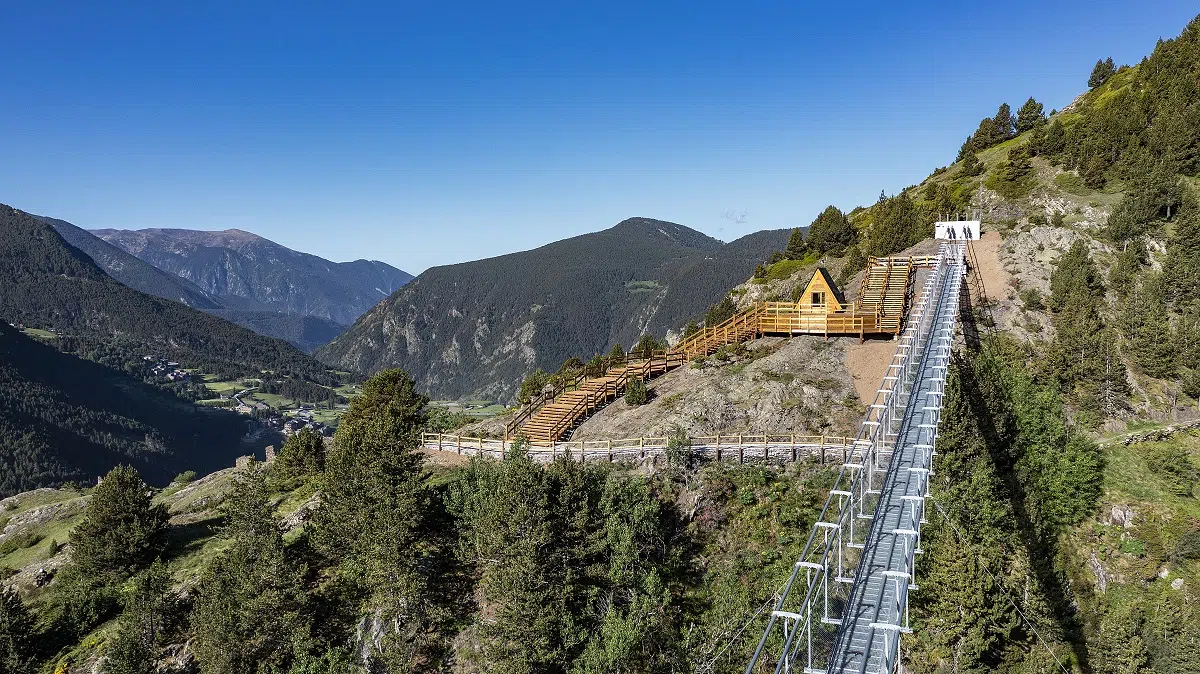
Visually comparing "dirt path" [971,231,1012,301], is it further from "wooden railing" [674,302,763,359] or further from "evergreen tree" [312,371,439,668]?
"evergreen tree" [312,371,439,668]

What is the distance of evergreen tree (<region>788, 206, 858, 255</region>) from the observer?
75750 millimetres

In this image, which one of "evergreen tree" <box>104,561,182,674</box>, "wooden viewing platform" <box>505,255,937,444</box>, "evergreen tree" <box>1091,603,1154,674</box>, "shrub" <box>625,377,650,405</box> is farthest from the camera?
"wooden viewing platform" <box>505,255,937,444</box>

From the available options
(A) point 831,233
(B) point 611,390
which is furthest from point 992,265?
(B) point 611,390

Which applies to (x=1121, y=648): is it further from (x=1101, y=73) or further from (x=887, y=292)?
(x=1101, y=73)

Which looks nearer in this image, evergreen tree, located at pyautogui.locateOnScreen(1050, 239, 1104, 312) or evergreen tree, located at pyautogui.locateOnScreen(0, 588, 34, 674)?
evergreen tree, located at pyautogui.locateOnScreen(0, 588, 34, 674)

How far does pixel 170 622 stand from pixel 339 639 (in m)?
10.4

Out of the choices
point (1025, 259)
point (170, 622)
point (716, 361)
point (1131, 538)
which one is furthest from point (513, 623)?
point (1025, 259)

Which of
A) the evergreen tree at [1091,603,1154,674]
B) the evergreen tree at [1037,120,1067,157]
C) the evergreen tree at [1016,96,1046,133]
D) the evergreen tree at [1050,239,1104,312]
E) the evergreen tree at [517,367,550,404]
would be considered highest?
the evergreen tree at [1016,96,1046,133]

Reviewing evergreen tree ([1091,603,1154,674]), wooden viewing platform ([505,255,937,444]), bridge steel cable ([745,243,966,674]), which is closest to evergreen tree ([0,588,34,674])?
wooden viewing platform ([505,255,937,444])

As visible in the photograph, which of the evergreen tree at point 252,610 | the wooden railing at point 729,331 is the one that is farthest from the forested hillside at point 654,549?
the wooden railing at point 729,331

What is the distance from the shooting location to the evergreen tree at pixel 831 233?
75.8m

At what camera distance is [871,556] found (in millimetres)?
15508

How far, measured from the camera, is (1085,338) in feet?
145

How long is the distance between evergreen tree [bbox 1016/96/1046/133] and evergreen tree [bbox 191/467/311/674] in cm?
11382
